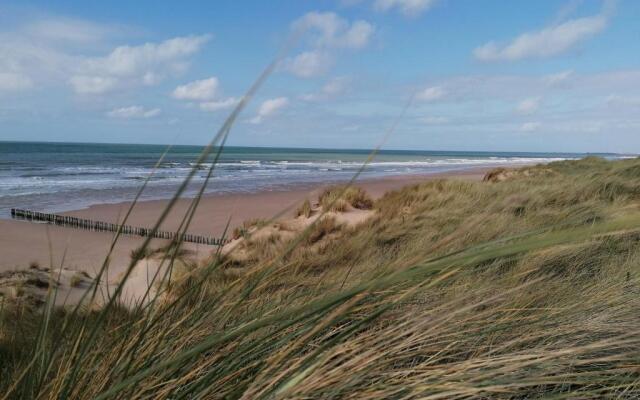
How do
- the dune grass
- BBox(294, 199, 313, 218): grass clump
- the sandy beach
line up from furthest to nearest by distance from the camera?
the sandy beach, BBox(294, 199, 313, 218): grass clump, the dune grass

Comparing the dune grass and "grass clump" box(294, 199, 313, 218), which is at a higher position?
the dune grass

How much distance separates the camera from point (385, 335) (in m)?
1.49

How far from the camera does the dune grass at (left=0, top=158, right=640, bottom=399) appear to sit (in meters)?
1.13

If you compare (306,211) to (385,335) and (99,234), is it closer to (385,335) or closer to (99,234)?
(99,234)

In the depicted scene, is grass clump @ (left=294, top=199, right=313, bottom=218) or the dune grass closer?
the dune grass

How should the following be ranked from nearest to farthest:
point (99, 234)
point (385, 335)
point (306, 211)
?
point (385, 335) < point (306, 211) < point (99, 234)

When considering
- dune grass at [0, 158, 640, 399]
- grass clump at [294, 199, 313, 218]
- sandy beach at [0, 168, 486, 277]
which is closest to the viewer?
dune grass at [0, 158, 640, 399]

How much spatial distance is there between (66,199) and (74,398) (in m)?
17.9

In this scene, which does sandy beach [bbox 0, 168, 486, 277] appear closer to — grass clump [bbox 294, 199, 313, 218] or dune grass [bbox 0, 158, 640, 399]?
grass clump [bbox 294, 199, 313, 218]

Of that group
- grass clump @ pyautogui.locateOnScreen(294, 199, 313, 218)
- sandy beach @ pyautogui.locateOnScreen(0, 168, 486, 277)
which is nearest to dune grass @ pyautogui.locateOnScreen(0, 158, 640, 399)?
sandy beach @ pyautogui.locateOnScreen(0, 168, 486, 277)

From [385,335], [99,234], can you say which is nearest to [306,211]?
[99,234]

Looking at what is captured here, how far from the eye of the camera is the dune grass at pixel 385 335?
1133mm

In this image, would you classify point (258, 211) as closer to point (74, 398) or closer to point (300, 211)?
point (300, 211)

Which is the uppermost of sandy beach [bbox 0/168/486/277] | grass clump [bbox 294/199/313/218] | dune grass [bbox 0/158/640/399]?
dune grass [bbox 0/158/640/399]
